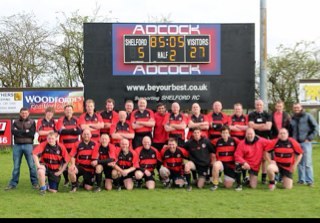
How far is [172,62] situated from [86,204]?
18.6ft

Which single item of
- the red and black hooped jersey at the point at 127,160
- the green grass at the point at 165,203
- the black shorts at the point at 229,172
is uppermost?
the red and black hooped jersey at the point at 127,160

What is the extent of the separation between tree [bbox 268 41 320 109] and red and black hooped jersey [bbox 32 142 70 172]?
20073mm

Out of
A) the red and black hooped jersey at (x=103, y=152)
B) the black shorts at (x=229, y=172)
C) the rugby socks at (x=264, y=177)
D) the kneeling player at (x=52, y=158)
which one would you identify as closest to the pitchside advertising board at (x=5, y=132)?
the kneeling player at (x=52, y=158)

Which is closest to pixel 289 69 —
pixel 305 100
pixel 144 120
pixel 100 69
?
pixel 305 100

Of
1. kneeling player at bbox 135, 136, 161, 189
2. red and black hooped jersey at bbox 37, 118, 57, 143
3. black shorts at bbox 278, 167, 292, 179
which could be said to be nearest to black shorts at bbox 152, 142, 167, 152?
kneeling player at bbox 135, 136, 161, 189

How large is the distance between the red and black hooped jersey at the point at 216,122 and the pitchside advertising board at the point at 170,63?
2.67m

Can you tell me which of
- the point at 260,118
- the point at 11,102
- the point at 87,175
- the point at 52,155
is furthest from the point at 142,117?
the point at 11,102

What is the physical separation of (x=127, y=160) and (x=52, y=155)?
1.47 metres

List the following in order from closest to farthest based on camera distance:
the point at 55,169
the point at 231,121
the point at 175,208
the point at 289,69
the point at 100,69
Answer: the point at 175,208
the point at 55,169
the point at 231,121
the point at 100,69
the point at 289,69

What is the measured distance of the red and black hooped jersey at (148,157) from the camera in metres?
9.16

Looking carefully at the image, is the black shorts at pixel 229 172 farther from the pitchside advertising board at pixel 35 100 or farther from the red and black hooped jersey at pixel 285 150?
the pitchside advertising board at pixel 35 100

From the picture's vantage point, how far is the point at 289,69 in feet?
90.9

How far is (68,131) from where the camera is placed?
9273 mm

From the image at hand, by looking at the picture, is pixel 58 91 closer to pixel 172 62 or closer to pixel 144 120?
pixel 172 62
